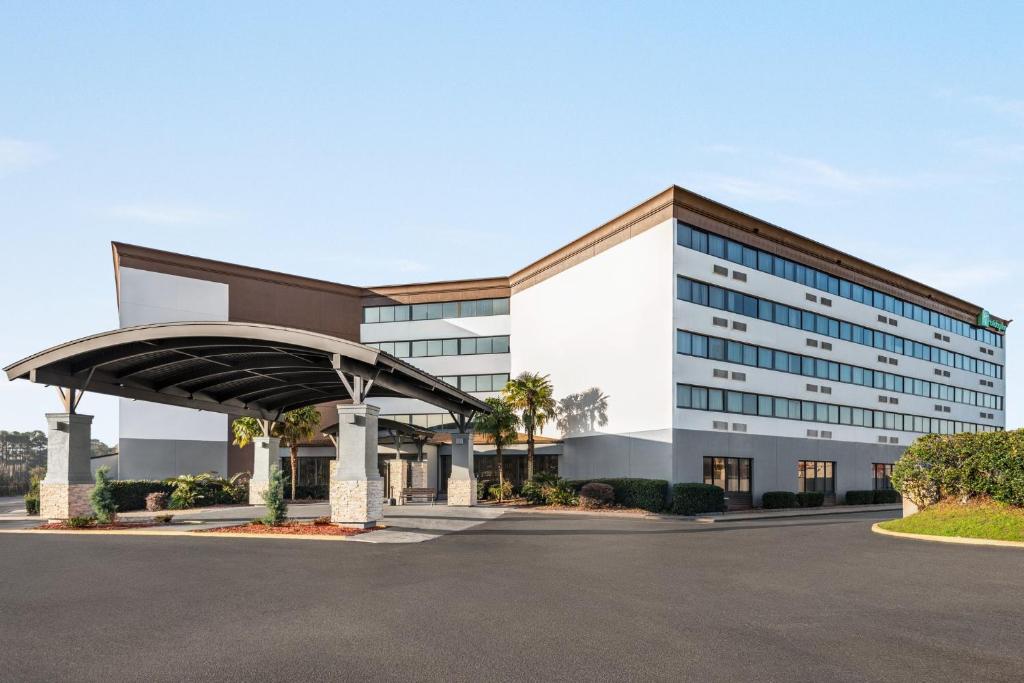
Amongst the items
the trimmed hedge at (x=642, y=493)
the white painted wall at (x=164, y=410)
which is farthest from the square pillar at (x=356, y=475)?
the white painted wall at (x=164, y=410)

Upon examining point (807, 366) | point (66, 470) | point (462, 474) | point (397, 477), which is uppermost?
point (807, 366)

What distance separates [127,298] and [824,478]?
42.2 meters

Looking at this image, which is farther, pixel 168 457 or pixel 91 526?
pixel 168 457

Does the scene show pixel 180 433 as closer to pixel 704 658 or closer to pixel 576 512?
pixel 576 512

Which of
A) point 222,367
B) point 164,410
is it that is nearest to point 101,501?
point 222,367

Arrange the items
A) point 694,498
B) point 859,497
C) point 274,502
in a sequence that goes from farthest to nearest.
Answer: point 859,497 < point 694,498 < point 274,502

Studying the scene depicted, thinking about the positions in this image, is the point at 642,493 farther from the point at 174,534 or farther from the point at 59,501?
the point at 59,501

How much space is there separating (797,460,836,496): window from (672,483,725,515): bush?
9.51m

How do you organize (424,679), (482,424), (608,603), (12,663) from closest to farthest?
1. (424,679)
2. (12,663)
3. (608,603)
4. (482,424)

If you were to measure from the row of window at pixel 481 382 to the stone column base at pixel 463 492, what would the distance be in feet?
47.2

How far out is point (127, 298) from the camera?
4447 cm

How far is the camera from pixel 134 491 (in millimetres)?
34531

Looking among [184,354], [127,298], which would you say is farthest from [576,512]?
[127,298]

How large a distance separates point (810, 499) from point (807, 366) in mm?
7566
